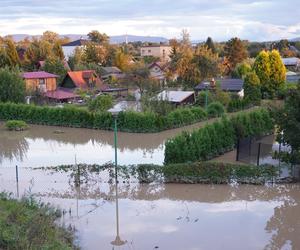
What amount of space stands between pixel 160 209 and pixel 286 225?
3498 millimetres

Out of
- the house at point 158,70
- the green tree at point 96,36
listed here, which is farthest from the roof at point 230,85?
the green tree at point 96,36

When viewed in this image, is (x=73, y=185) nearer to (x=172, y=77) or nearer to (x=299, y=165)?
(x=299, y=165)

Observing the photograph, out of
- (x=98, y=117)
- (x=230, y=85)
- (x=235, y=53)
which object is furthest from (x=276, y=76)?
(x=235, y=53)

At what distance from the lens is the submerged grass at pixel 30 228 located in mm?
8484

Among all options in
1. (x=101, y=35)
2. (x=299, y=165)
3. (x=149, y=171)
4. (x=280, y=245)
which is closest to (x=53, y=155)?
(x=149, y=171)

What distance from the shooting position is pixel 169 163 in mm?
16469

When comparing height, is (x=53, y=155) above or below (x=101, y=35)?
below

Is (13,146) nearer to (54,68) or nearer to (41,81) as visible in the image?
(41,81)

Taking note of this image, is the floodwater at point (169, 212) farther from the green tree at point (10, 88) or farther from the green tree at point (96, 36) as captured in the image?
the green tree at point (96, 36)

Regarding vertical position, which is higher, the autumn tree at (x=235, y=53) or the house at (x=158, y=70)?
the autumn tree at (x=235, y=53)

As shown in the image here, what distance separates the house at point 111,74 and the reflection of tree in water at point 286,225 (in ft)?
115

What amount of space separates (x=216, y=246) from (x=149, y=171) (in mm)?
5103

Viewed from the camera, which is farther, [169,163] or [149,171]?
[169,163]

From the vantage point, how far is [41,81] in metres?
39.9
